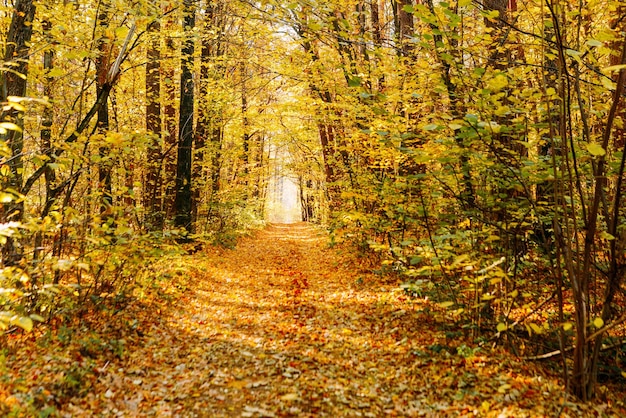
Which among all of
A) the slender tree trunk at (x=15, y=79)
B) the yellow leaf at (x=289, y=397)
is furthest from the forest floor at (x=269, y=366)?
the slender tree trunk at (x=15, y=79)

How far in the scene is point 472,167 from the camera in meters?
4.87

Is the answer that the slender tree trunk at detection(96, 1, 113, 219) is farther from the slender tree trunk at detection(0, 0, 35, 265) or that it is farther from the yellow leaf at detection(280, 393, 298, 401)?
the yellow leaf at detection(280, 393, 298, 401)

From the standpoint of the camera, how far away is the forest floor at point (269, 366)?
12.5 feet

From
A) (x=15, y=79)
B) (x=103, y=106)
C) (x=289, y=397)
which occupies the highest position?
(x=103, y=106)

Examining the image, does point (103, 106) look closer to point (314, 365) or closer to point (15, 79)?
→ point (15, 79)

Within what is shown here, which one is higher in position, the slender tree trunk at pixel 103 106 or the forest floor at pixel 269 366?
the slender tree trunk at pixel 103 106

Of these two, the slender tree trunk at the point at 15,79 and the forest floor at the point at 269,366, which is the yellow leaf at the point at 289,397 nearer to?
the forest floor at the point at 269,366

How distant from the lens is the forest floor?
12.5 ft

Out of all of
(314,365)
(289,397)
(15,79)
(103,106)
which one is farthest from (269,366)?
(103,106)

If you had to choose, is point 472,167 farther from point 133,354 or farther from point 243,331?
point 133,354

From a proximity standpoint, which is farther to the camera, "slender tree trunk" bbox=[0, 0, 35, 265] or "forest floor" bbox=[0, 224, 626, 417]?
"slender tree trunk" bbox=[0, 0, 35, 265]

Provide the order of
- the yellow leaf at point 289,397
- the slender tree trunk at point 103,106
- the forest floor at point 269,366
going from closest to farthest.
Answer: the forest floor at point 269,366
the yellow leaf at point 289,397
the slender tree trunk at point 103,106

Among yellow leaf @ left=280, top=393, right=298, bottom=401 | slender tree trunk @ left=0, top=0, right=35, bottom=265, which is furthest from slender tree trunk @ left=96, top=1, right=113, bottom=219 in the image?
yellow leaf @ left=280, top=393, right=298, bottom=401

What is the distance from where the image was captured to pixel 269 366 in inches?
191
